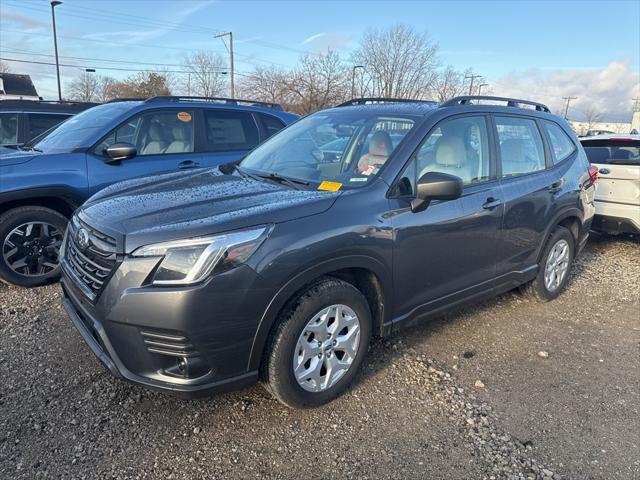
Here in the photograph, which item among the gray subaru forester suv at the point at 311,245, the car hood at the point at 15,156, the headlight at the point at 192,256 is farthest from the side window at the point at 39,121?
the headlight at the point at 192,256

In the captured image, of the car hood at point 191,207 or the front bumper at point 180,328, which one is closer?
the front bumper at point 180,328

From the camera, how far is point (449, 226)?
325 centimetres

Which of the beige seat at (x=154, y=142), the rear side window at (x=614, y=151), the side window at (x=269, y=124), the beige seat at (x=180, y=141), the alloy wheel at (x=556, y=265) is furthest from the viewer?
the rear side window at (x=614, y=151)

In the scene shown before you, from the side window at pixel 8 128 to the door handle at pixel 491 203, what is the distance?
6753mm

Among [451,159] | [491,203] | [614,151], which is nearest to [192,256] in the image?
[451,159]

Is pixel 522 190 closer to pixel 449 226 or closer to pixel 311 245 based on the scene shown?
pixel 449 226

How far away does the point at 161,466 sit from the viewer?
237 centimetres

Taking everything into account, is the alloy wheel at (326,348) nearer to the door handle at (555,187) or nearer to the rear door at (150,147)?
the door handle at (555,187)

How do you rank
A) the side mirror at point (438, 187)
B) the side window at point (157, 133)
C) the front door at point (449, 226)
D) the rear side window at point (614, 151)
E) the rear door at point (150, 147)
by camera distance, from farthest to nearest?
the rear side window at point (614, 151), the side window at point (157, 133), the rear door at point (150, 147), the front door at point (449, 226), the side mirror at point (438, 187)

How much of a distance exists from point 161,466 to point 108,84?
62.9 meters

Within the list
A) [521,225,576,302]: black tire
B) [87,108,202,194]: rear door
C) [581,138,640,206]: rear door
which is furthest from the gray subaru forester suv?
[581,138,640,206]: rear door

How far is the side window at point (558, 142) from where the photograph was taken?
4.42 metres

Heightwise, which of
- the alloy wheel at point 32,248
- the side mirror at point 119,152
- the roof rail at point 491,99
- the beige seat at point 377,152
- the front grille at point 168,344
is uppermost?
the roof rail at point 491,99

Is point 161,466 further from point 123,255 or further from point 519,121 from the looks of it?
point 519,121
